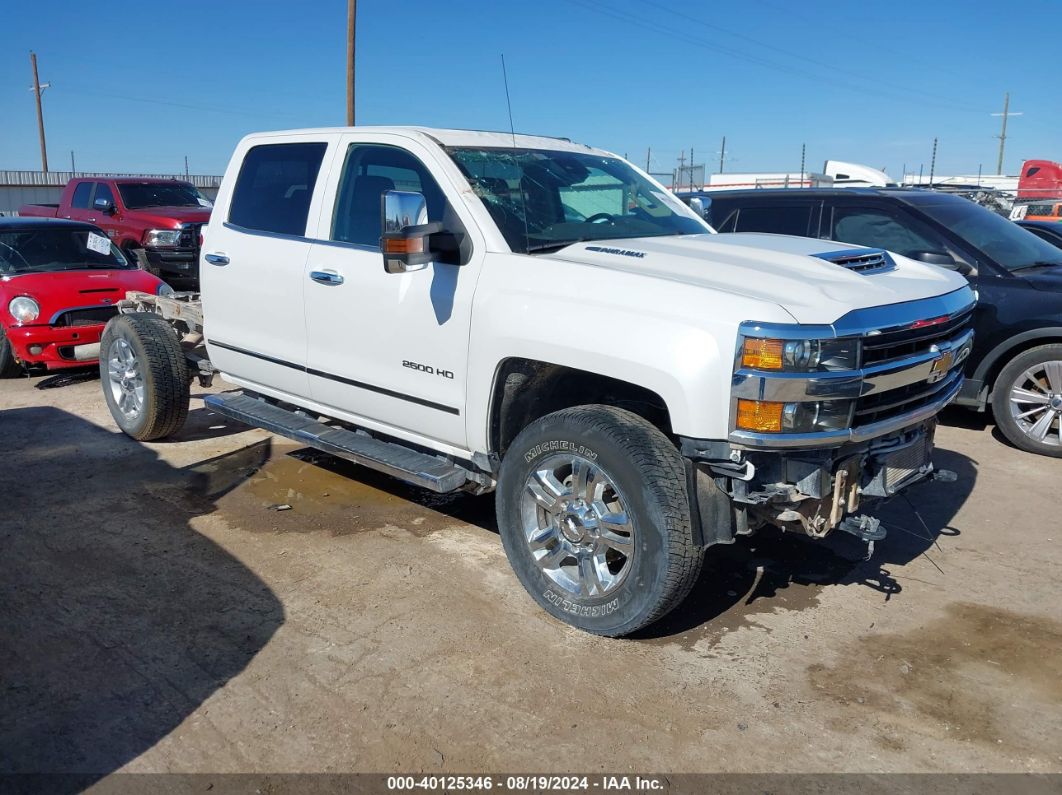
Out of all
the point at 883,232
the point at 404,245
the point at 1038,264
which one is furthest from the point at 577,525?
the point at 1038,264

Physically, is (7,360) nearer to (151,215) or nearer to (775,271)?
(151,215)

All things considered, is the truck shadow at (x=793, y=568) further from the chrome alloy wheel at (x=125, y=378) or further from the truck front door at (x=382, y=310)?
the chrome alloy wheel at (x=125, y=378)

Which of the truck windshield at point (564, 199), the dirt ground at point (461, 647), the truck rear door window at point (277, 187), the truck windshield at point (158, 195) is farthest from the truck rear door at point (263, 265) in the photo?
the truck windshield at point (158, 195)

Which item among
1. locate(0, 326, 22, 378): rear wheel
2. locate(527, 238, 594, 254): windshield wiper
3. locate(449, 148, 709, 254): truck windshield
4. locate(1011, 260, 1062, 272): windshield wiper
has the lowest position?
locate(0, 326, 22, 378): rear wheel

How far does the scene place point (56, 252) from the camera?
934 cm

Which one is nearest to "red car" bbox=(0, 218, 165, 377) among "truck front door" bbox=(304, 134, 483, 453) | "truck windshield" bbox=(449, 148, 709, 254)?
"truck front door" bbox=(304, 134, 483, 453)

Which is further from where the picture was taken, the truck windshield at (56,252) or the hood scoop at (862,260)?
the truck windshield at (56,252)

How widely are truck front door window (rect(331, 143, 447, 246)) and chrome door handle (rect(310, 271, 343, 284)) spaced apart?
0.66 ft

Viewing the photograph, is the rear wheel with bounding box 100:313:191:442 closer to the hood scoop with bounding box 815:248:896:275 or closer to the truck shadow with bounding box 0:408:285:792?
the truck shadow with bounding box 0:408:285:792

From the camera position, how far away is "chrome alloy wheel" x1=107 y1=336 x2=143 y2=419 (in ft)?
21.4

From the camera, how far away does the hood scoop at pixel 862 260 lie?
4.07 m

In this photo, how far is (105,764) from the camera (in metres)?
3.02

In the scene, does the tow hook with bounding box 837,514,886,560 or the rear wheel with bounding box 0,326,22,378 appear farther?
the rear wheel with bounding box 0,326,22,378

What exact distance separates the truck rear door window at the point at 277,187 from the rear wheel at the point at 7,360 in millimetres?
4353
